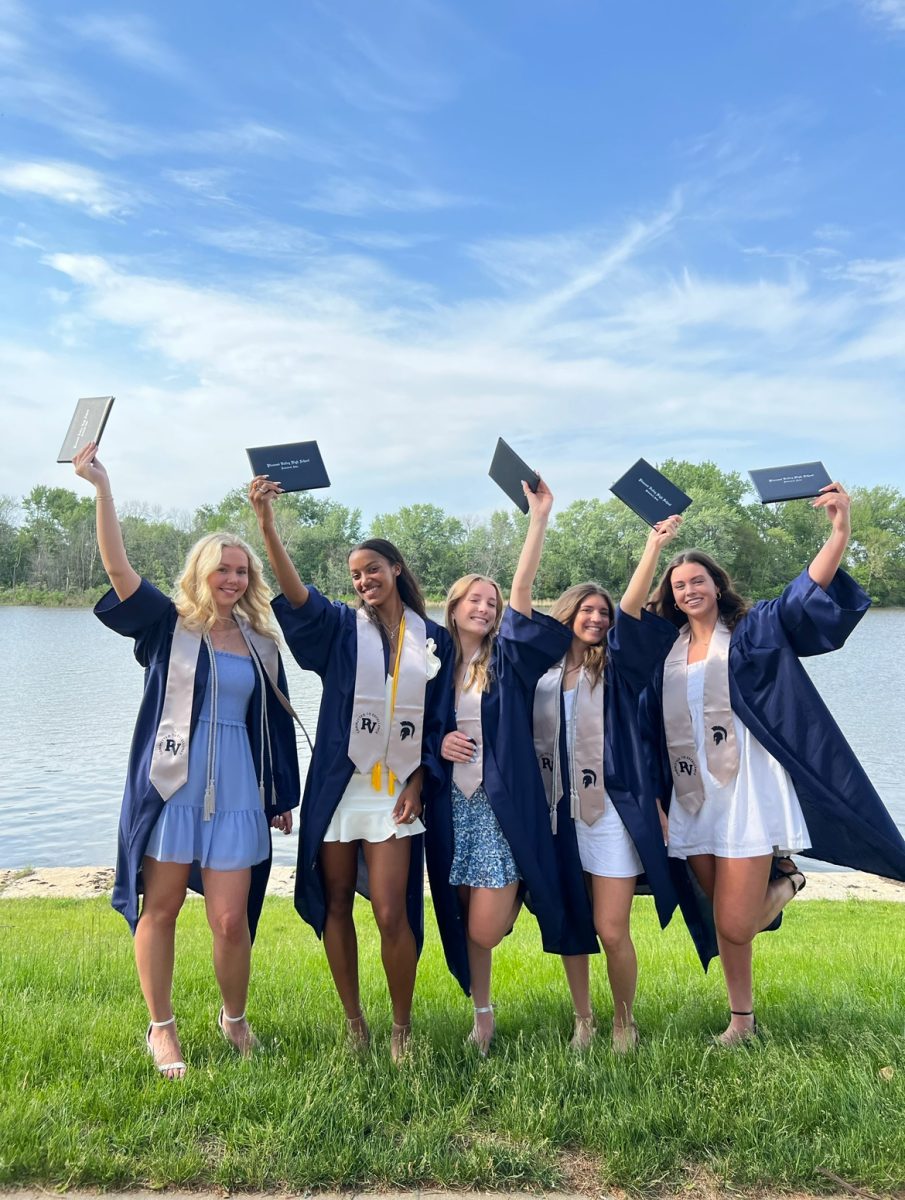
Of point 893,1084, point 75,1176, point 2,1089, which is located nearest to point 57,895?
point 2,1089

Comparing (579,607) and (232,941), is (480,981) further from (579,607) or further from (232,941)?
(579,607)

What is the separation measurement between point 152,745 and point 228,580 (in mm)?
829

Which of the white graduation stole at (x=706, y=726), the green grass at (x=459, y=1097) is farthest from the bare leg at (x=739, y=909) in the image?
the white graduation stole at (x=706, y=726)

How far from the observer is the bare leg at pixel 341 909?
4.23 m

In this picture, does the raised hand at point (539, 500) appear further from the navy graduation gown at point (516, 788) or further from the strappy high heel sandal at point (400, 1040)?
the strappy high heel sandal at point (400, 1040)

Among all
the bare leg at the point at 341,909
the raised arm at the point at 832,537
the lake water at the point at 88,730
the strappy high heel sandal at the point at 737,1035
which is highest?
the raised arm at the point at 832,537

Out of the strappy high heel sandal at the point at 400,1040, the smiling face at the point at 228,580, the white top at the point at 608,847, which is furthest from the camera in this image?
the smiling face at the point at 228,580

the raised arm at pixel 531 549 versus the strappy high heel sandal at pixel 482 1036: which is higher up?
the raised arm at pixel 531 549

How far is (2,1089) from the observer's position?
3.69 metres

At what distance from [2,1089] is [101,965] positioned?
7.14 ft

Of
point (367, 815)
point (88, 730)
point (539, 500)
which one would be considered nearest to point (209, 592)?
point (367, 815)

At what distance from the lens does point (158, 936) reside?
4.14 metres

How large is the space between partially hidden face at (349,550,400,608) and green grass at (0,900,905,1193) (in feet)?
6.62

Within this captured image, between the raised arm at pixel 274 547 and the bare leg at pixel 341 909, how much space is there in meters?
1.13
